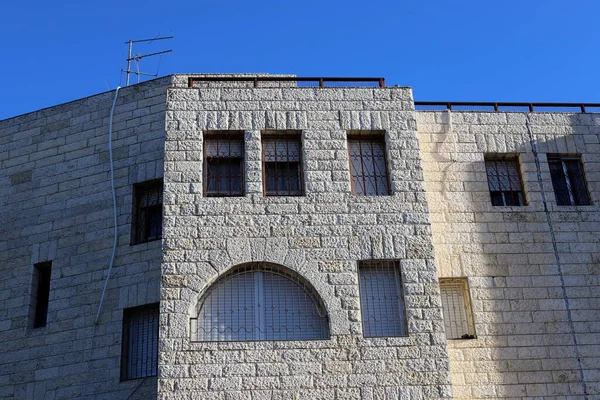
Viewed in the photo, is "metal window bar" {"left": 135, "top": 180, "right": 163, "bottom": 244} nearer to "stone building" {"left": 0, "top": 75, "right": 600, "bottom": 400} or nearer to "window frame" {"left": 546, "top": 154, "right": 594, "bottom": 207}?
"stone building" {"left": 0, "top": 75, "right": 600, "bottom": 400}

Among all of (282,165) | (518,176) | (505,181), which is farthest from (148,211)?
(518,176)

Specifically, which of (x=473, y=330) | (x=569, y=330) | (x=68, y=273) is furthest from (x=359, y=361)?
(x=68, y=273)

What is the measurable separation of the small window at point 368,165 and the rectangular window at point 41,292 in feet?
22.6

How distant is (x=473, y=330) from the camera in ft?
51.3

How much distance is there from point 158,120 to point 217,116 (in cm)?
279

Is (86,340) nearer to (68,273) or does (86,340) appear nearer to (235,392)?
(68,273)

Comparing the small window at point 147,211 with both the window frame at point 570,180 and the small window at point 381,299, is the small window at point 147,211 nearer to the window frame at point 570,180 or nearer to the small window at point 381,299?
the small window at point 381,299

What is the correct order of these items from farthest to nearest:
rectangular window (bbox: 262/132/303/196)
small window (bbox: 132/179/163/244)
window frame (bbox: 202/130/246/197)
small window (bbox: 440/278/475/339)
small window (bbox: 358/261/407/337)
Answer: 1. small window (bbox: 132/179/163/244)
2. small window (bbox: 440/278/475/339)
3. rectangular window (bbox: 262/132/303/196)
4. window frame (bbox: 202/130/246/197)
5. small window (bbox: 358/261/407/337)

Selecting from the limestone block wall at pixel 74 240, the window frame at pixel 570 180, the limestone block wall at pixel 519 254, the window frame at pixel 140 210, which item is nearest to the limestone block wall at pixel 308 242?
the limestone block wall at pixel 519 254

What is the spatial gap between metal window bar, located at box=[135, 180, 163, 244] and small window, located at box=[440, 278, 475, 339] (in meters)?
5.95

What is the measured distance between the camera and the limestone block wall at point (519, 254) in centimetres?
1531

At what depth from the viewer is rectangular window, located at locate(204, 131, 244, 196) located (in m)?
15.2

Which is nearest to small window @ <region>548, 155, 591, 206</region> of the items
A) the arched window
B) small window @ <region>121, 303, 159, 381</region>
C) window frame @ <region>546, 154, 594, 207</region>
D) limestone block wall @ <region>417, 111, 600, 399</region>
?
window frame @ <region>546, 154, 594, 207</region>

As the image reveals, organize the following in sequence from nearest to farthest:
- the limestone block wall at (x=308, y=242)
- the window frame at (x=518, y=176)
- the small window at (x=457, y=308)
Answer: the limestone block wall at (x=308, y=242) < the small window at (x=457, y=308) < the window frame at (x=518, y=176)
